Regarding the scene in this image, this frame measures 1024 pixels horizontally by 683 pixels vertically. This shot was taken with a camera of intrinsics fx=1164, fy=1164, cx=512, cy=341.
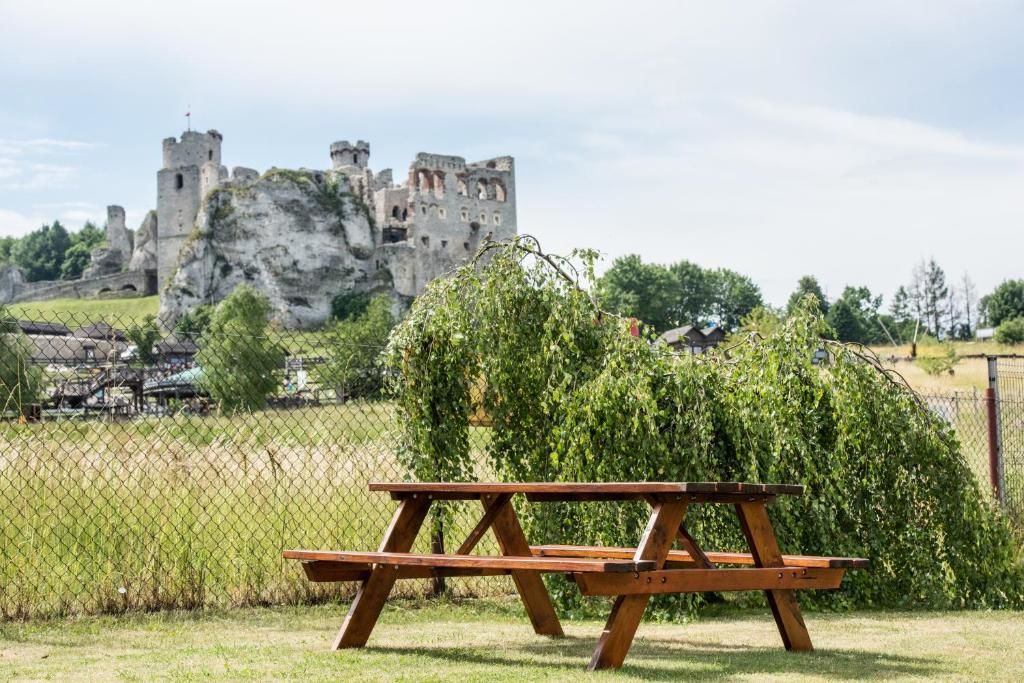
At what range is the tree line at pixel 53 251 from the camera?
132 metres

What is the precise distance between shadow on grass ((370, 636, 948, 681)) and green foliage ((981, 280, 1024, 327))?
97.7 metres

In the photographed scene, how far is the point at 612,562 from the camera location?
4203mm

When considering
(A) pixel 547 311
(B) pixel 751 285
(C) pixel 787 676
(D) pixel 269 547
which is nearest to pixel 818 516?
(A) pixel 547 311

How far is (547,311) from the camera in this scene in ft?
23.4

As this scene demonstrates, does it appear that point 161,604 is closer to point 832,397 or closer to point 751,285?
point 832,397

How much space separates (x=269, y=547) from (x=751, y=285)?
108 m

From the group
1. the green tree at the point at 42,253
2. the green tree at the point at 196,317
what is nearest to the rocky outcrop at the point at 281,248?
the green tree at the point at 196,317

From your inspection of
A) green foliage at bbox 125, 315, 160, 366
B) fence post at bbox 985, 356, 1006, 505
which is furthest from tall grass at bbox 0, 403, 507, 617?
fence post at bbox 985, 356, 1006, 505

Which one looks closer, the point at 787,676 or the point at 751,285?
the point at 787,676

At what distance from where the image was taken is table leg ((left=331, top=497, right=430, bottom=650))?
5.18 metres

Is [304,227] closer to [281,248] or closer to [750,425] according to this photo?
[281,248]

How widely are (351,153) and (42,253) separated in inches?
2460

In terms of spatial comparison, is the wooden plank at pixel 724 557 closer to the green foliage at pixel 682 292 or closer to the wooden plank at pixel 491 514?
the wooden plank at pixel 491 514

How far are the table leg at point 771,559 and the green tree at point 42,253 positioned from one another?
140998 mm
